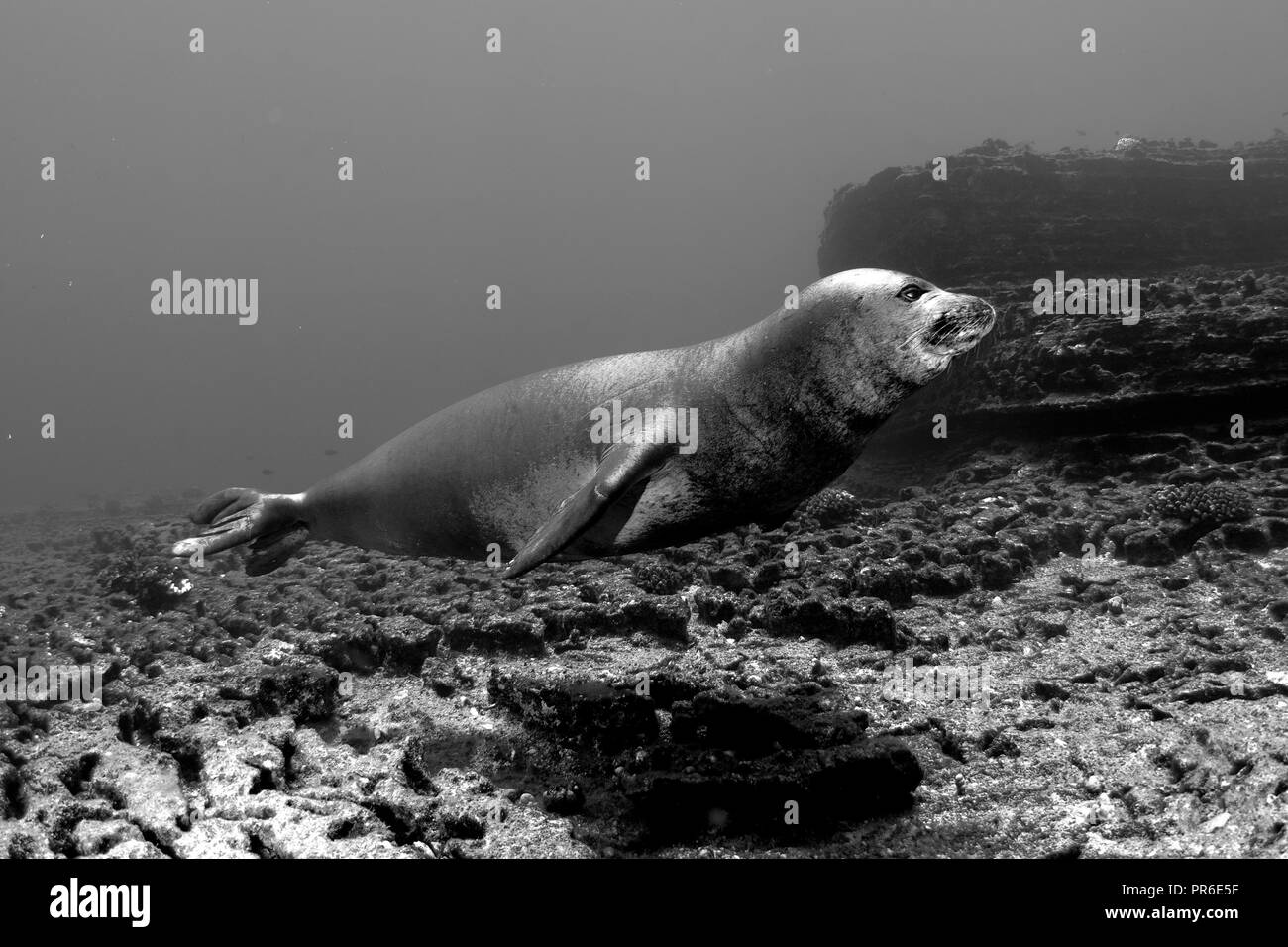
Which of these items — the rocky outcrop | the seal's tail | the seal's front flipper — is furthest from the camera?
the rocky outcrop

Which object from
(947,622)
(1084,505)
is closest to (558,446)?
(947,622)

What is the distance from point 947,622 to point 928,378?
4102mm

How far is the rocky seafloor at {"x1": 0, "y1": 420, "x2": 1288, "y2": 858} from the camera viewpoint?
128 inches

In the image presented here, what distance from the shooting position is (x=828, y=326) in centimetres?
305

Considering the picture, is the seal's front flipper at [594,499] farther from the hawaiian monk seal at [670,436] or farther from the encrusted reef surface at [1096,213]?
the encrusted reef surface at [1096,213]

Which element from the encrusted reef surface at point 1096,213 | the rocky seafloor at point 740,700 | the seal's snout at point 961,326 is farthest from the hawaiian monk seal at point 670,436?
the encrusted reef surface at point 1096,213

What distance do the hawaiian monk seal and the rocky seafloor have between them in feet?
4.13

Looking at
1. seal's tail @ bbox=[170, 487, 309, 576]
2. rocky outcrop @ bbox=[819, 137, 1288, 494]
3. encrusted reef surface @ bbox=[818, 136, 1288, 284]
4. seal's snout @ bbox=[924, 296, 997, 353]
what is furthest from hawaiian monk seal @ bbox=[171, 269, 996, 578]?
encrusted reef surface @ bbox=[818, 136, 1288, 284]

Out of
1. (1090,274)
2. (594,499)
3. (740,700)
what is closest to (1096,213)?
(1090,274)

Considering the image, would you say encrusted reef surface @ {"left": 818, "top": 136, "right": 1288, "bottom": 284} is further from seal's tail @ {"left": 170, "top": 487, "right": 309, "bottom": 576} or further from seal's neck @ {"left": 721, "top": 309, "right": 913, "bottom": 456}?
seal's tail @ {"left": 170, "top": 487, "right": 309, "bottom": 576}

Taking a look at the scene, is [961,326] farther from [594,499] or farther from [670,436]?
[594,499]

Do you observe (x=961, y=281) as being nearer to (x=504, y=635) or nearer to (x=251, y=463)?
(x=504, y=635)

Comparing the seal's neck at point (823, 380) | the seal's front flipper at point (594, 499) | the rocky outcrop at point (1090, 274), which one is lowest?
the seal's front flipper at point (594, 499)

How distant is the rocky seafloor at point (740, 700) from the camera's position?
3.26m
